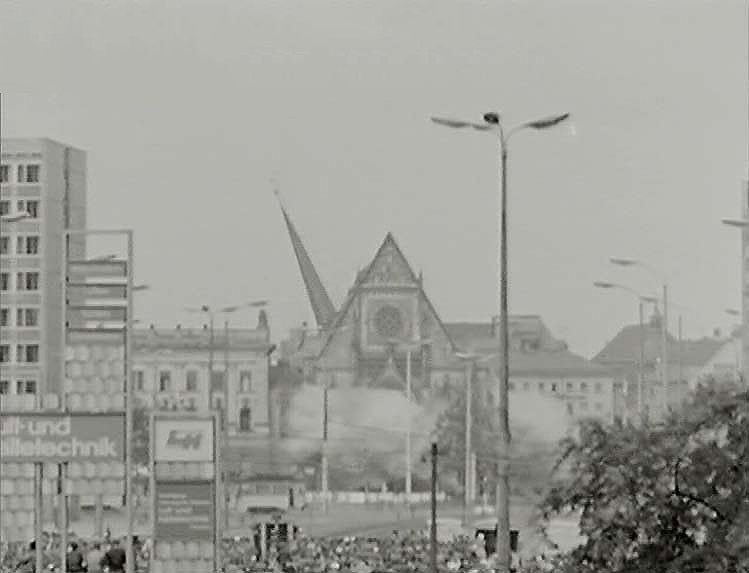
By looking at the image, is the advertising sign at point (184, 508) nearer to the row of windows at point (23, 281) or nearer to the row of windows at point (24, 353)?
the row of windows at point (23, 281)

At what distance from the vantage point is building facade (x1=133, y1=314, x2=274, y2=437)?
138 meters

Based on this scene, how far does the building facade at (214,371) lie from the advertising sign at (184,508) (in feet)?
274

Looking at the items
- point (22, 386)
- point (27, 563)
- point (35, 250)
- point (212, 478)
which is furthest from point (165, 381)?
point (212, 478)

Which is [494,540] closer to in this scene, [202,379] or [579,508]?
[579,508]

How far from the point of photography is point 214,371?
157375 millimetres

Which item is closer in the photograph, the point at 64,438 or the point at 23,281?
the point at 64,438

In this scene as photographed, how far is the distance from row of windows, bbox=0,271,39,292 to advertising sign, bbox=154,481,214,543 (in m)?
44.9

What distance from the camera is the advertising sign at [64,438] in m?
51.3

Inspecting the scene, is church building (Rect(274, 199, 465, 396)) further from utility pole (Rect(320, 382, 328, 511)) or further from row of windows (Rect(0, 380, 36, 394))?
row of windows (Rect(0, 380, 36, 394))

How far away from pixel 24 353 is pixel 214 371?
53.0 metres

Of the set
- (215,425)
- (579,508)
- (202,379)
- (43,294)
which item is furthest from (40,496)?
(202,379)

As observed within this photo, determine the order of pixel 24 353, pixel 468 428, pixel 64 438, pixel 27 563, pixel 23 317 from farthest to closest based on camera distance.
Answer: pixel 468 428 < pixel 24 353 < pixel 23 317 < pixel 27 563 < pixel 64 438

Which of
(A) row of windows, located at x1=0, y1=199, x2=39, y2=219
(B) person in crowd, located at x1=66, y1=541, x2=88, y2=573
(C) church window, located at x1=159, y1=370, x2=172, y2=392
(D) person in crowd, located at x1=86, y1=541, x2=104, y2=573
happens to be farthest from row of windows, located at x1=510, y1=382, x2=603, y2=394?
(B) person in crowd, located at x1=66, y1=541, x2=88, y2=573

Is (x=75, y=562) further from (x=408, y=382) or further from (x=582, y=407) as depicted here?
(x=408, y=382)
